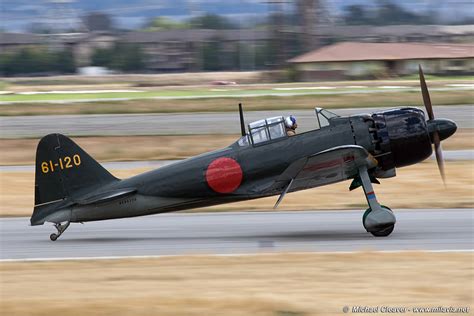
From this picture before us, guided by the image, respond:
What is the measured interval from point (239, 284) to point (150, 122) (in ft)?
95.0

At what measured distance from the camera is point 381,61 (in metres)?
84.8

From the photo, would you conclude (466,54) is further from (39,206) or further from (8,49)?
(39,206)

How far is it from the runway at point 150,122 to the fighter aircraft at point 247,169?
60.7 ft

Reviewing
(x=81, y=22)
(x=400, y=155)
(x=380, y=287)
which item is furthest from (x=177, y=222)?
(x=81, y=22)

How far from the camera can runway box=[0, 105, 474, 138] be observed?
3622 centimetres

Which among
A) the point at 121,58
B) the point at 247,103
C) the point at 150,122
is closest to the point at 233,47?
the point at 121,58

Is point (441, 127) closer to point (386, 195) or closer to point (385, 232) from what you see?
point (385, 232)

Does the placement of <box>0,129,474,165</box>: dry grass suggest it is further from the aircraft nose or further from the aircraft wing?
the aircraft wing

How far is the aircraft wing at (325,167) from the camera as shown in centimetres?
1520

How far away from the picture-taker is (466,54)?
277 ft

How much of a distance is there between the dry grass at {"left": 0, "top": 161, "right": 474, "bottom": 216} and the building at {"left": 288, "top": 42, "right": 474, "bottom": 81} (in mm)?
59812

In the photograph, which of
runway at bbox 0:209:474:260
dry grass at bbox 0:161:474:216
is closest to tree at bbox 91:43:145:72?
dry grass at bbox 0:161:474:216

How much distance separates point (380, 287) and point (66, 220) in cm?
671

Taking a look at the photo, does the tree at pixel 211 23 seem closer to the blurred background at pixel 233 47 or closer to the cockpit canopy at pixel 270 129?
the blurred background at pixel 233 47
